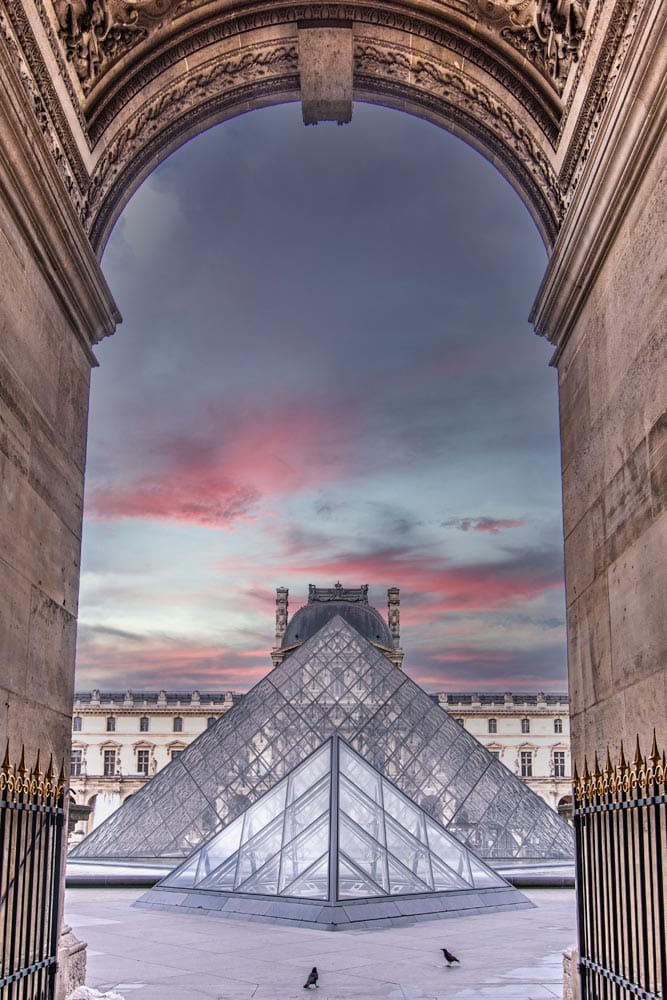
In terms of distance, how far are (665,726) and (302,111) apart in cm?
619

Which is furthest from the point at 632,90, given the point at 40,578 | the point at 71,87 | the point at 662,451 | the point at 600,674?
the point at 40,578

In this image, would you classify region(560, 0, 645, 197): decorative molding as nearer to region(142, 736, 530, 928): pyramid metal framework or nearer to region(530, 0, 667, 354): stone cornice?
region(530, 0, 667, 354): stone cornice

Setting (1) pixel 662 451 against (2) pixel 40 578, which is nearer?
(1) pixel 662 451

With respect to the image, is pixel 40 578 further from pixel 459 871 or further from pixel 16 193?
pixel 459 871

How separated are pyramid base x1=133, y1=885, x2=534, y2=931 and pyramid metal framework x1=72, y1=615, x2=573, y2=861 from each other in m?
7.87

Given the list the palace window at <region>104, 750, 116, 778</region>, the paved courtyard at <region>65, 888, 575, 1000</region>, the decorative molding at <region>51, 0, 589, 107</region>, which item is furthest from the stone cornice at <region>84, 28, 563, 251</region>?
the palace window at <region>104, 750, 116, 778</region>

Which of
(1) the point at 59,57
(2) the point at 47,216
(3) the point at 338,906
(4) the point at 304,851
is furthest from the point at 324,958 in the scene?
(1) the point at 59,57

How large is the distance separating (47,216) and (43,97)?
33.8 inches

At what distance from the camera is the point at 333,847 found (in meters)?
12.2

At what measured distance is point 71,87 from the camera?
704 cm

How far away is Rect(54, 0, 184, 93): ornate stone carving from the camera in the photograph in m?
6.95

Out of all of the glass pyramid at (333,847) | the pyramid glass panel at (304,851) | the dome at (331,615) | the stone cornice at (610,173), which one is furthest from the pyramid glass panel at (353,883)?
the dome at (331,615)

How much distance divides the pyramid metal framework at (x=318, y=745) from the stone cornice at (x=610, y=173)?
16176 mm

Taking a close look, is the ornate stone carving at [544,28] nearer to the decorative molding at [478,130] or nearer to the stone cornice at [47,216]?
the decorative molding at [478,130]
